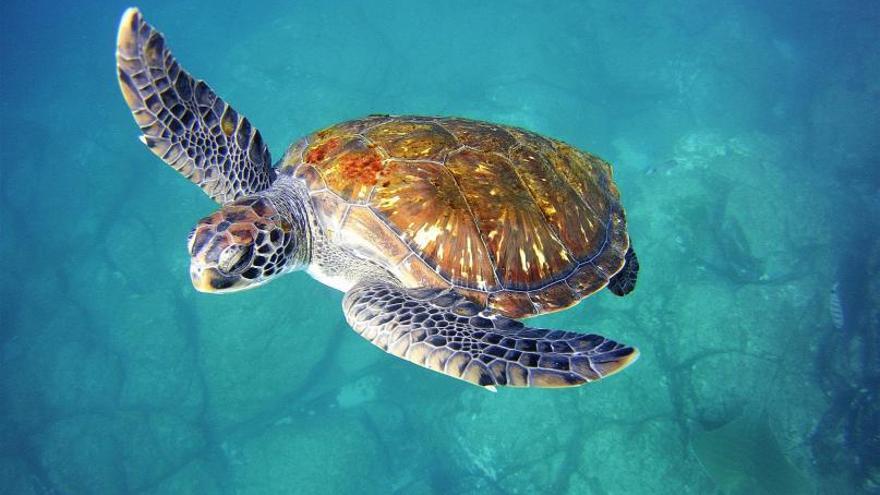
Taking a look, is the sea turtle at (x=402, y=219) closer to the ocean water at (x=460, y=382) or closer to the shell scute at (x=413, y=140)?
the shell scute at (x=413, y=140)

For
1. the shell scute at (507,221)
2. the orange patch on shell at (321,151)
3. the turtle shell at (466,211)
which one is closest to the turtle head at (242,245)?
the turtle shell at (466,211)

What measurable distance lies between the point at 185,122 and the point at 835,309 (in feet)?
31.6

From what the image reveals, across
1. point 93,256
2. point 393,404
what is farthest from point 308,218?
point 93,256

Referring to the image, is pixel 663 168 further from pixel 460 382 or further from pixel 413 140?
pixel 413 140

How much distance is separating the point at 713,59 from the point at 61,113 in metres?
19.8

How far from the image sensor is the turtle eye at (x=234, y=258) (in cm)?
219

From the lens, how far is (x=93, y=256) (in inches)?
342

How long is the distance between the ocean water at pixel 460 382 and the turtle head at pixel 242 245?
490 cm

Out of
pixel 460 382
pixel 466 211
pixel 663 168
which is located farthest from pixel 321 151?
pixel 663 168

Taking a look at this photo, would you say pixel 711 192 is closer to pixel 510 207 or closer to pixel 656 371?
pixel 656 371

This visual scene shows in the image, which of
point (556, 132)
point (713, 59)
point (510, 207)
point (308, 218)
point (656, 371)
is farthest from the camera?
point (713, 59)

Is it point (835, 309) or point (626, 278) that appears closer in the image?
point (626, 278)

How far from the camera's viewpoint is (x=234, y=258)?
223cm

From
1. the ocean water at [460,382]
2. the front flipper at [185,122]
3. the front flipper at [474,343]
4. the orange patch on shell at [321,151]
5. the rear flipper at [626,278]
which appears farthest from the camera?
the ocean water at [460,382]
